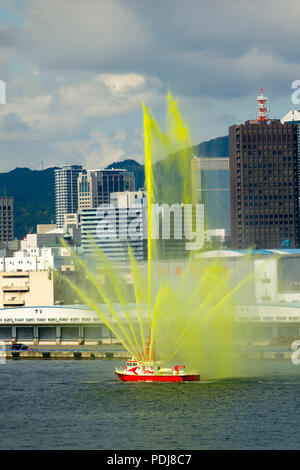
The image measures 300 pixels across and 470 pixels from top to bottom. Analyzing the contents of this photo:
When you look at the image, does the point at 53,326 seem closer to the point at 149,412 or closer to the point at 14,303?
the point at 14,303

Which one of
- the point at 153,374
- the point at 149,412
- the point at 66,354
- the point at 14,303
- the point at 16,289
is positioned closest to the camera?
→ the point at 149,412

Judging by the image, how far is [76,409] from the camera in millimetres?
84312

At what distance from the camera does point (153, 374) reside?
98.3 metres

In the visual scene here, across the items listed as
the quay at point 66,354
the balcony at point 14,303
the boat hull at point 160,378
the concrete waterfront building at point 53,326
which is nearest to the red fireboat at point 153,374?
the boat hull at point 160,378

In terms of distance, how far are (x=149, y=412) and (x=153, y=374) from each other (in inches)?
670

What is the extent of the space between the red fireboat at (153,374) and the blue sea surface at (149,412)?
70cm

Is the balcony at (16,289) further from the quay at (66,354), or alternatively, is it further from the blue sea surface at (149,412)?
the blue sea surface at (149,412)

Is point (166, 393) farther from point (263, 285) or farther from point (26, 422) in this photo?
point (263, 285)

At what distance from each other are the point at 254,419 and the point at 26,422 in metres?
17.7

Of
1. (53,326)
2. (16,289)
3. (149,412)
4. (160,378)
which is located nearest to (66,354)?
(53,326)

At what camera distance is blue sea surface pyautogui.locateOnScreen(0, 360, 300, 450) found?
230 ft

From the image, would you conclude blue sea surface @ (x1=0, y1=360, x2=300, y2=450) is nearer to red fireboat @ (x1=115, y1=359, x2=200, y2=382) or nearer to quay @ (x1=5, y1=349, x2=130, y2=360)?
red fireboat @ (x1=115, y1=359, x2=200, y2=382)

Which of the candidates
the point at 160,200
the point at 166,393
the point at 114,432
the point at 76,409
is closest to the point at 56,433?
the point at 114,432
